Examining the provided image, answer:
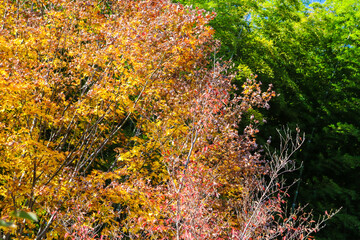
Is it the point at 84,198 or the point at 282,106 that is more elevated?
the point at 282,106

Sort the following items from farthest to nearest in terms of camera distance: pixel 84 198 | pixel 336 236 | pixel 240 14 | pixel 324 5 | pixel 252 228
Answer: pixel 324 5, pixel 336 236, pixel 240 14, pixel 84 198, pixel 252 228

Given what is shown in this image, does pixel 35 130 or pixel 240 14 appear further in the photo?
pixel 240 14

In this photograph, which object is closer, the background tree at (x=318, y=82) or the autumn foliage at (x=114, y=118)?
the autumn foliage at (x=114, y=118)

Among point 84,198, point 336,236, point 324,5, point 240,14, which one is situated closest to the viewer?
point 84,198

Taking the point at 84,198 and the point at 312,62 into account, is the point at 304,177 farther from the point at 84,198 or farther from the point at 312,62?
the point at 84,198

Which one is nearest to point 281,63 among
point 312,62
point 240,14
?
point 312,62

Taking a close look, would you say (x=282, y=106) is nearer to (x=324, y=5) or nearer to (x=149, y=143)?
(x=324, y=5)

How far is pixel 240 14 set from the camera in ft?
41.1

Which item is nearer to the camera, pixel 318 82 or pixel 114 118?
pixel 114 118

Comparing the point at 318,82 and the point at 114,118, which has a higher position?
the point at 318,82

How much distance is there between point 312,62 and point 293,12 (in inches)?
93.1

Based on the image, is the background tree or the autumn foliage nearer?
the autumn foliage

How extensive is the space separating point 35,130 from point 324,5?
14.0 meters

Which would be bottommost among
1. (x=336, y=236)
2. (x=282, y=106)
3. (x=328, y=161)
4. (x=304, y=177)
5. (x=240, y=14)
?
(x=336, y=236)
